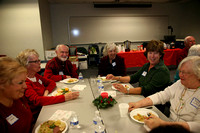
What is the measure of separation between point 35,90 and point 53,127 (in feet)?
2.75

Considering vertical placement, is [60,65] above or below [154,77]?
above

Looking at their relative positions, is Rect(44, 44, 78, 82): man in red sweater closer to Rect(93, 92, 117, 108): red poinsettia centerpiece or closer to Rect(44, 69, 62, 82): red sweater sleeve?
Rect(44, 69, 62, 82): red sweater sleeve

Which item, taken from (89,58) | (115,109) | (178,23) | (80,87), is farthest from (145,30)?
(115,109)

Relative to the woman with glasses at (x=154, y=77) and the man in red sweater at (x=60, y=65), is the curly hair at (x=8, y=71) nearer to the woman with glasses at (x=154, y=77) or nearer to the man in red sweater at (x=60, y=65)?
the woman with glasses at (x=154, y=77)

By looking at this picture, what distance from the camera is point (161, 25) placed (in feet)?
25.4

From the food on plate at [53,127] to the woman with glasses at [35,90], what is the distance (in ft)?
1.51

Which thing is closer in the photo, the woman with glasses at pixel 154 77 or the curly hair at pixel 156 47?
the woman with glasses at pixel 154 77

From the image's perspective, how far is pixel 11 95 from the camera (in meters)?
1.07

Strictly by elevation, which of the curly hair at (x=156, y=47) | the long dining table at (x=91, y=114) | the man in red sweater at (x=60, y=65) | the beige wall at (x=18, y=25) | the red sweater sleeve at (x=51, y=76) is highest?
the beige wall at (x=18, y=25)

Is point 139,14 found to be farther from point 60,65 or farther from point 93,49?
point 60,65

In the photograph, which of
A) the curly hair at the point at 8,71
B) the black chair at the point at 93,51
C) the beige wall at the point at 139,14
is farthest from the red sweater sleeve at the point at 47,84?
the beige wall at the point at 139,14

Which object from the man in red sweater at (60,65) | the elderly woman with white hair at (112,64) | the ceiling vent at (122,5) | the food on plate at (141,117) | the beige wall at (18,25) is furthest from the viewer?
the ceiling vent at (122,5)

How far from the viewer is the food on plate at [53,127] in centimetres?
106

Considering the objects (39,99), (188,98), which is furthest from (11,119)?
(188,98)
